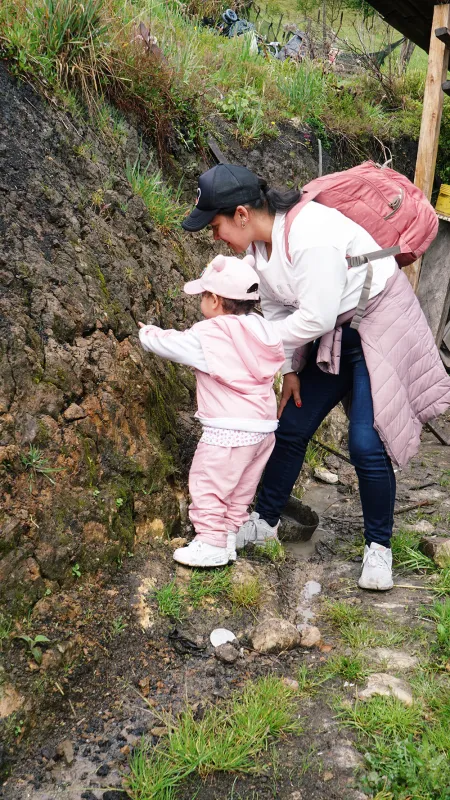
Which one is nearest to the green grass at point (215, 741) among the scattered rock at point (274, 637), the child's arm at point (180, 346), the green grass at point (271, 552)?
the scattered rock at point (274, 637)

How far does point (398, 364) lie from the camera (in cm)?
292

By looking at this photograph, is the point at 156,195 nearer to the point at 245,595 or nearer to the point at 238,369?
the point at 238,369

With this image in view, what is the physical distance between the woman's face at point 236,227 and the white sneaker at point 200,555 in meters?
1.34

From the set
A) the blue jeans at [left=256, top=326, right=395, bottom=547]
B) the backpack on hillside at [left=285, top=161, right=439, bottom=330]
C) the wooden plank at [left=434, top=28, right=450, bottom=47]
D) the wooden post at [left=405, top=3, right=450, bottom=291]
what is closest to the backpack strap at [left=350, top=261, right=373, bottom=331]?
the backpack on hillside at [left=285, top=161, right=439, bottom=330]

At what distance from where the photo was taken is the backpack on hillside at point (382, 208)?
2840 millimetres

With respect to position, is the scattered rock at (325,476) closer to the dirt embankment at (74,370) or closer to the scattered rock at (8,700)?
the dirt embankment at (74,370)

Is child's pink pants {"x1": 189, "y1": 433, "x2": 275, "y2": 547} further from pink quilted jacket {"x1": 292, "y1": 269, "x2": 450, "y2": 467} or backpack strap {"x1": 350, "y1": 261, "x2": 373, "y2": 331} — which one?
backpack strap {"x1": 350, "y1": 261, "x2": 373, "y2": 331}

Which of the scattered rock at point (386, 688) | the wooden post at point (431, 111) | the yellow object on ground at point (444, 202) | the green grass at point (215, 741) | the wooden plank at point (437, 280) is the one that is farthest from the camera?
the wooden plank at point (437, 280)

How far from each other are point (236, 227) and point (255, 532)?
155 cm

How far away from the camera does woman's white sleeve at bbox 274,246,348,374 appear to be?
2646 mm

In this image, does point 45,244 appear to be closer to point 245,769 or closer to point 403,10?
point 245,769

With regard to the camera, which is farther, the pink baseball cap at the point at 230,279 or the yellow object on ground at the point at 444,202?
the yellow object on ground at the point at 444,202

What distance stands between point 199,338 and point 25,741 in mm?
1660

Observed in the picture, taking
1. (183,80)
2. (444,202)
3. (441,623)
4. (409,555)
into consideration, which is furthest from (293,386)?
(444,202)
